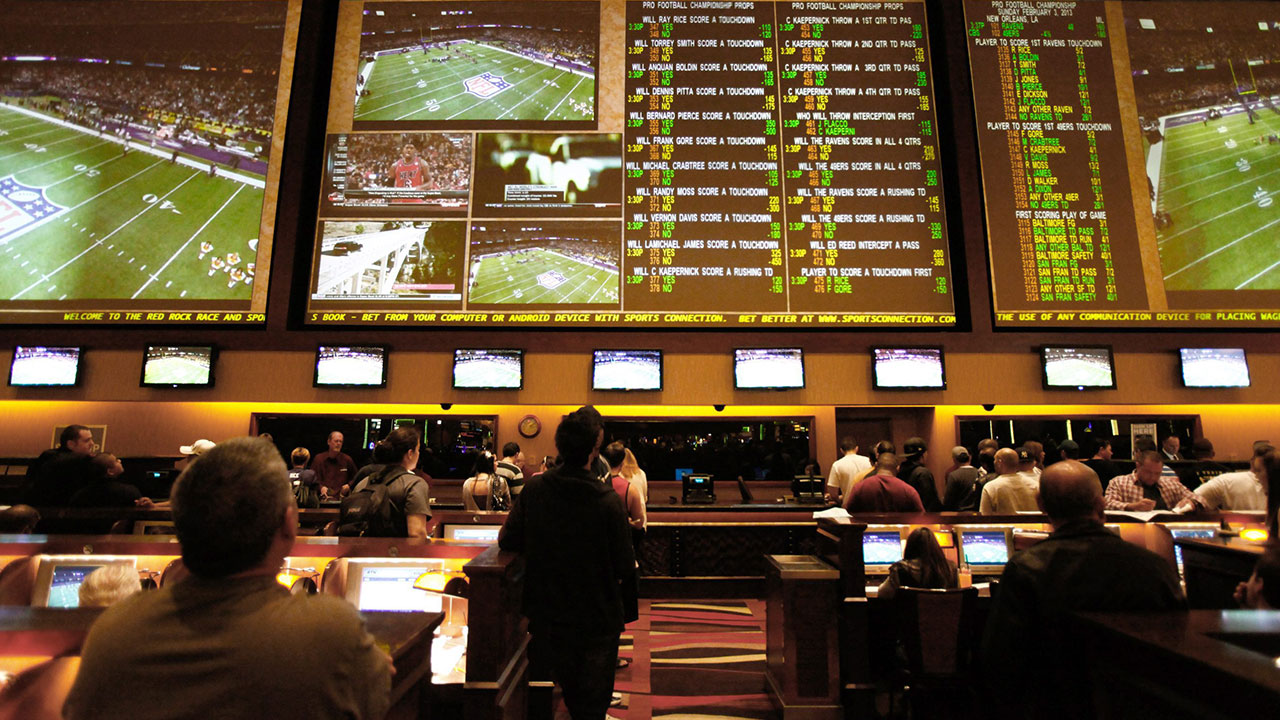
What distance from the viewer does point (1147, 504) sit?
3.81 metres

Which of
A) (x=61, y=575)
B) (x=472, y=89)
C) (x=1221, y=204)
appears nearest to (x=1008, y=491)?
(x=1221, y=204)

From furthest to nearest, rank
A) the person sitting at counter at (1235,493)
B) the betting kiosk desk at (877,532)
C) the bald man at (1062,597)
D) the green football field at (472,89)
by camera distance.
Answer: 1. the green football field at (472,89)
2. the person sitting at counter at (1235,493)
3. the betting kiosk desk at (877,532)
4. the bald man at (1062,597)

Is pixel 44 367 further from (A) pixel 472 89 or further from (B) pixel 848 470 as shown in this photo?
(B) pixel 848 470

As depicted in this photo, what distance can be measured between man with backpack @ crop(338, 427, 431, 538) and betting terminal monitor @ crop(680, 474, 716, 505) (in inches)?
134

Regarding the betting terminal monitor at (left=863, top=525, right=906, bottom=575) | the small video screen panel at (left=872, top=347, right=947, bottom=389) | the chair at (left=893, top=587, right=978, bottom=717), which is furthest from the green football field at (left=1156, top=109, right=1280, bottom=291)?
the chair at (left=893, top=587, right=978, bottom=717)

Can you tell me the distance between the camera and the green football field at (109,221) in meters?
6.39

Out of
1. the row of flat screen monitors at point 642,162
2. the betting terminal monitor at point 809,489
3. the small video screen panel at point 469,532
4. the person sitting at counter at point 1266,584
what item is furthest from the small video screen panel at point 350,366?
the person sitting at counter at point 1266,584

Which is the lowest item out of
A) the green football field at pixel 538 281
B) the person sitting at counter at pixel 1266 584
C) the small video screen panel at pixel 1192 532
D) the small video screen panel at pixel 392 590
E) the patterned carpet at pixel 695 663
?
the patterned carpet at pixel 695 663

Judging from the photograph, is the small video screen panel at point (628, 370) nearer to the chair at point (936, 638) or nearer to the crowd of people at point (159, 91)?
the chair at point (936, 638)

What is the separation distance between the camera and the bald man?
62.1 inches

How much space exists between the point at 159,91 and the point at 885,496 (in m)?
8.09

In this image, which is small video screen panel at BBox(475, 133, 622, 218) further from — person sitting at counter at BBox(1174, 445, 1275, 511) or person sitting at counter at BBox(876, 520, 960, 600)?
person sitting at counter at BBox(1174, 445, 1275, 511)

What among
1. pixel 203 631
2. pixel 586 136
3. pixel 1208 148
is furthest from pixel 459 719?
pixel 1208 148

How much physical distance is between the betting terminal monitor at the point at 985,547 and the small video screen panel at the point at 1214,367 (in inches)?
169
